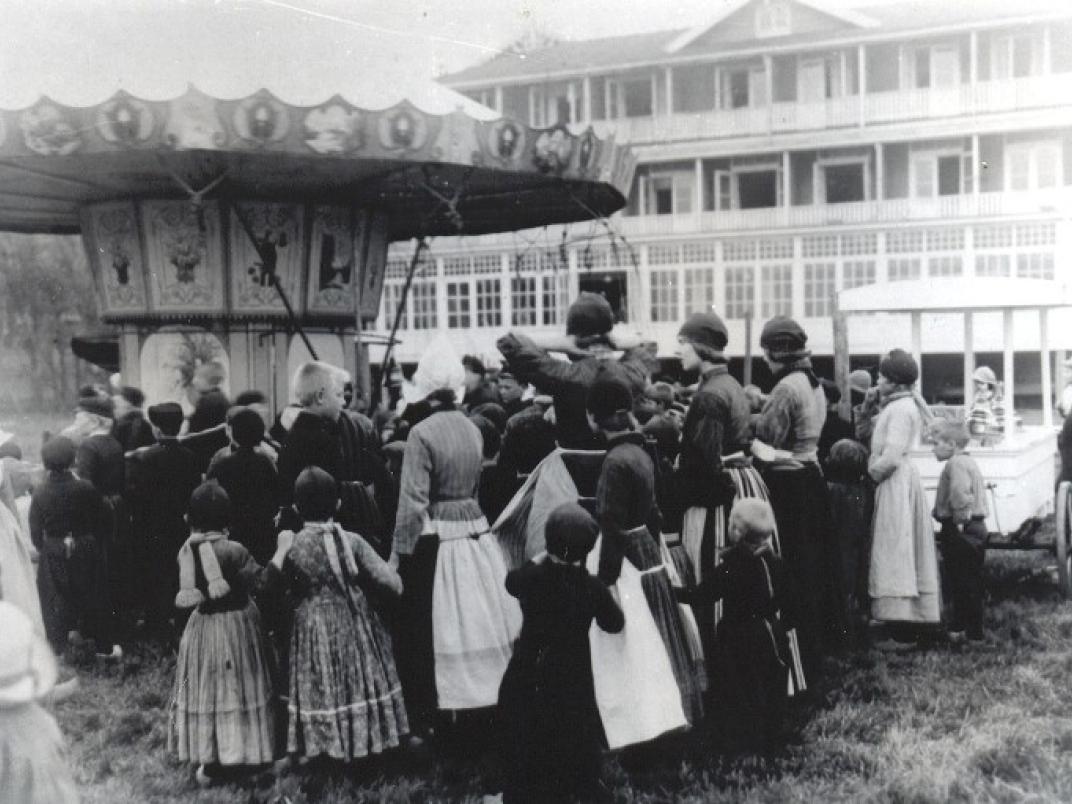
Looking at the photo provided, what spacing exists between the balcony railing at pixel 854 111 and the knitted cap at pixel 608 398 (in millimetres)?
20222

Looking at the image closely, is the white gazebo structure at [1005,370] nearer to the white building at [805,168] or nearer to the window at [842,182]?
the white building at [805,168]

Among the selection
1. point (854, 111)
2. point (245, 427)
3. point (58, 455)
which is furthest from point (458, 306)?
point (245, 427)

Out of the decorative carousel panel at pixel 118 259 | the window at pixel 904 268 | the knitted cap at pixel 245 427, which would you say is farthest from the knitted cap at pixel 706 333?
the window at pixel 904 268

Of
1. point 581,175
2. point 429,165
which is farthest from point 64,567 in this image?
point 581,175

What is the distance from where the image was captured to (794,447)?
6.15m

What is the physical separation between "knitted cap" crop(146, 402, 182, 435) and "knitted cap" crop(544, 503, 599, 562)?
3.76 meters

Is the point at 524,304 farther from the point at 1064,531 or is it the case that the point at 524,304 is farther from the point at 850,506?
the point at 850,506

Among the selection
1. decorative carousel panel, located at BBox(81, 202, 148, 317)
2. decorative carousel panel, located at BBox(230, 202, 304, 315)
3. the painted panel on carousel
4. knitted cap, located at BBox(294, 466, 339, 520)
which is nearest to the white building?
decorative carousel panel, located at BBox(230, 202, 304, 315)

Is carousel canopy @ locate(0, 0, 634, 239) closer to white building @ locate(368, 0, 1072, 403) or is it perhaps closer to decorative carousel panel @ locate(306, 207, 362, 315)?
decorative carousel panel @ locate(306, 207, 362, 315)

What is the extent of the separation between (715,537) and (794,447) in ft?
3.03

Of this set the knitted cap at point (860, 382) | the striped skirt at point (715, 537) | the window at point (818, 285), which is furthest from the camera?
the window at point (818, 285)

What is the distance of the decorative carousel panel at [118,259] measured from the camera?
9305 mm

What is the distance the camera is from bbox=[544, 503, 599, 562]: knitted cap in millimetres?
4090

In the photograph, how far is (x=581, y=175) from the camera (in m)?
8.52
